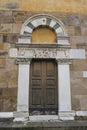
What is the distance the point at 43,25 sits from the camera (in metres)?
7.58

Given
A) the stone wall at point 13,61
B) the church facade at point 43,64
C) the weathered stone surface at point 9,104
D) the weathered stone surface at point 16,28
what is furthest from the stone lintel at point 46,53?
the weathered stone surface at point 9,104

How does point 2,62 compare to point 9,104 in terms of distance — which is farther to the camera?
point 2,62

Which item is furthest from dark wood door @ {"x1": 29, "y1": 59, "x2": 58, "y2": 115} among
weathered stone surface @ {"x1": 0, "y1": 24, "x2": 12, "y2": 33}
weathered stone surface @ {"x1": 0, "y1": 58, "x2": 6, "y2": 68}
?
weathered stone surface @ {"x1": 0, "y1": 24, "x2": 12, "y2": 33}

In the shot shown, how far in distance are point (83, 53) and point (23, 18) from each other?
247 cm

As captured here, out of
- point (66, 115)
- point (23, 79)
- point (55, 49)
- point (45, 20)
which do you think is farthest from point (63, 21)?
point (66, 115)

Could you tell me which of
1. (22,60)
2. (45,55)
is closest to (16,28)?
(22,60)

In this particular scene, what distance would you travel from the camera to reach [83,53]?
293 inches

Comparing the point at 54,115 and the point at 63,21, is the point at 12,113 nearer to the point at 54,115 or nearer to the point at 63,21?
the point at 54,115

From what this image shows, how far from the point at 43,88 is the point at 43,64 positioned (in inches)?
33.2

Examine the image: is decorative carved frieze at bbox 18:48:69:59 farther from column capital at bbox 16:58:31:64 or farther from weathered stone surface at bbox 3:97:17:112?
weathered stone surface at bbox 3:97:17:112

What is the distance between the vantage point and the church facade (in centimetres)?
691

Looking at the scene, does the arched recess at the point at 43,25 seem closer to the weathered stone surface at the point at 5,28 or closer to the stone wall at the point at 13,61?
the stone wall at the point at 13,61

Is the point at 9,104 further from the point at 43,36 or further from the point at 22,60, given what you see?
the point at 43,36

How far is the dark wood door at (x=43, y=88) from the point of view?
22.9 feet
